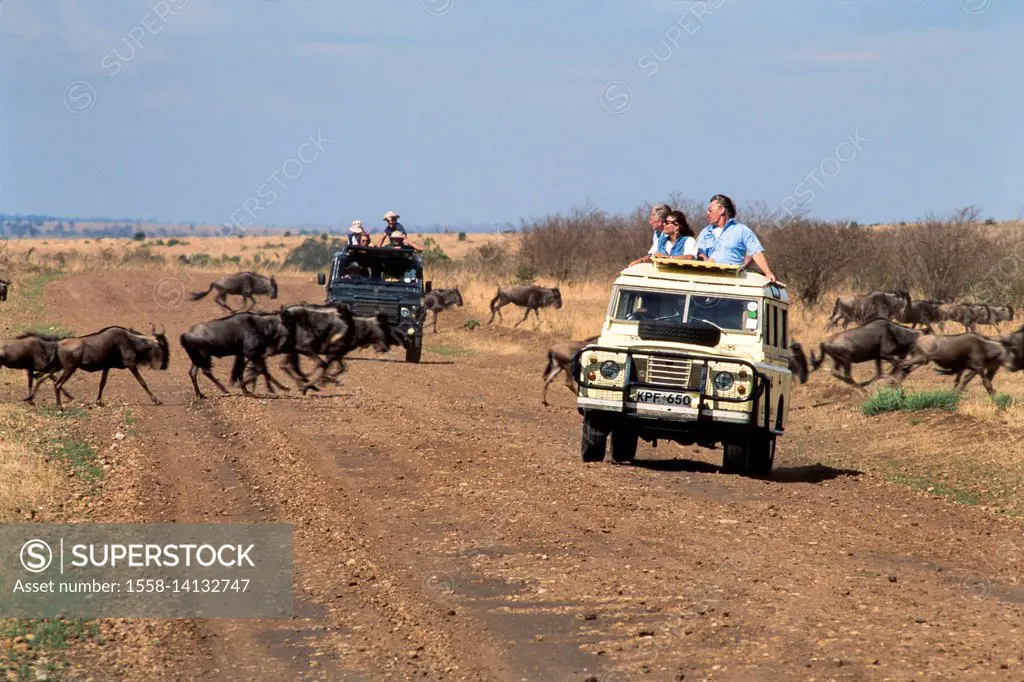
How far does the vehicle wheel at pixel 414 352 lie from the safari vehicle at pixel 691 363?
1298cm

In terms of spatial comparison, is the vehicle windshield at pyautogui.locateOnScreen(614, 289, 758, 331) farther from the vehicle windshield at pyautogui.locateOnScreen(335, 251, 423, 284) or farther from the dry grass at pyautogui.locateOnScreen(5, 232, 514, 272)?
the dry grass at pyautogui.locateOnScreen(5, 232, 514, 272)

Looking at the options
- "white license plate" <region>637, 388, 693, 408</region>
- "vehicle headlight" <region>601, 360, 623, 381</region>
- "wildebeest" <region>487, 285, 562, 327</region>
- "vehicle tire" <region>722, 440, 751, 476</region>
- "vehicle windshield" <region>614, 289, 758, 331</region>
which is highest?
"vehicle windshield" <region>614, 289, 758, 331</region>

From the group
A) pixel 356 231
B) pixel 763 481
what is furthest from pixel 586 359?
pixel 356 231

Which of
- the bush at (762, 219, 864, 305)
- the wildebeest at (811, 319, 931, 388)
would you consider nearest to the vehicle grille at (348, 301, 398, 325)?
the wildebeest at (811, 319, 931, 388)

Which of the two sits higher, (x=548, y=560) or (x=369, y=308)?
(x=369, y=308)

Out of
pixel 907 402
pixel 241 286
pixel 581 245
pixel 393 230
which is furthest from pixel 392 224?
pixel 581 245

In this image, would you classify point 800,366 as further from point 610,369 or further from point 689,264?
point 610,369

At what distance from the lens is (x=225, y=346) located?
1973 centimetres

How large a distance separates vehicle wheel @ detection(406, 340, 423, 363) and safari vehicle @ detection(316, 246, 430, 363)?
0.46 m

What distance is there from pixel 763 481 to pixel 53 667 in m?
7.77

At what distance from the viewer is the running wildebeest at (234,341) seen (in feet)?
64.1

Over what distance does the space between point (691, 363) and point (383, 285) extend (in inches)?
530

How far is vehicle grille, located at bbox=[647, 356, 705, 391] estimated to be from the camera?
1264cm

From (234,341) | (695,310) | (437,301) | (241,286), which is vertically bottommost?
(241,286)
